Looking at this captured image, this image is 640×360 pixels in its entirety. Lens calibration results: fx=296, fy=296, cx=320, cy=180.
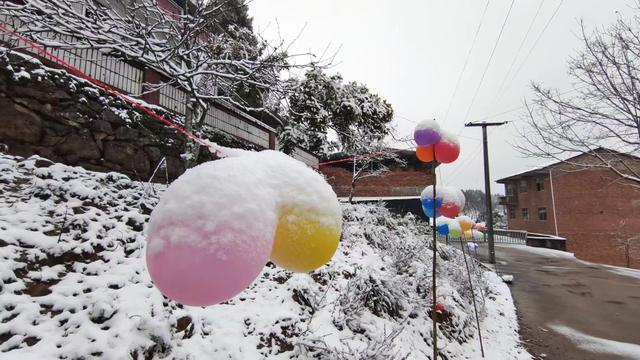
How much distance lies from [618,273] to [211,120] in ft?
56.8

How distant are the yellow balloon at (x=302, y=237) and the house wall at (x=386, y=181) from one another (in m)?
16.1

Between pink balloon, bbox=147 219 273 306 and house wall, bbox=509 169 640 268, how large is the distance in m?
24.4

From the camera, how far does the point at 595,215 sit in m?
22.9

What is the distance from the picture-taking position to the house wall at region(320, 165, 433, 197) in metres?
17.4

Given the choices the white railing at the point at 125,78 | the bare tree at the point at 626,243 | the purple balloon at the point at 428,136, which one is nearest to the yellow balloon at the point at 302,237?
the purple balloon at the point at 428,136

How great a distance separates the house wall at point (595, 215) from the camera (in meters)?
21.2

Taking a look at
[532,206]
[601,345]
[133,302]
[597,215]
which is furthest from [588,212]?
[133,302]

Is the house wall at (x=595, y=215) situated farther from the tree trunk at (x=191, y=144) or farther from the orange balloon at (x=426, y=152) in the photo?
the tree trunk at (x=191, y=144)

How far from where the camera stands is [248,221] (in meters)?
0.90

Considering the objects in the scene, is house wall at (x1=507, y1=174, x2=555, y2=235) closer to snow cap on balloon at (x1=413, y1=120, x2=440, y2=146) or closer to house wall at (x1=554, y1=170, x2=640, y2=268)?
house wall at (x1=554, y1=170, x2=640, y2=268)

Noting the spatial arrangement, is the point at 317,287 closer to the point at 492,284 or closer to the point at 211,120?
the point at 211,120

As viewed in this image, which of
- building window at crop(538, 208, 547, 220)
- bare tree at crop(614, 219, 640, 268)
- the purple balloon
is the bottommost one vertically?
bare tree at crop(614, 219, 640, 268)

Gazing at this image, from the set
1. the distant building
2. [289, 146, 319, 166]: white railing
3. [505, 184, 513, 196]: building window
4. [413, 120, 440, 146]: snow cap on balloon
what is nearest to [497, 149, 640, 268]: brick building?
[505, 184, 513, 196]: building window

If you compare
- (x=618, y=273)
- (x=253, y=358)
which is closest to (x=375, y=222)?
(x=253, y=358)
